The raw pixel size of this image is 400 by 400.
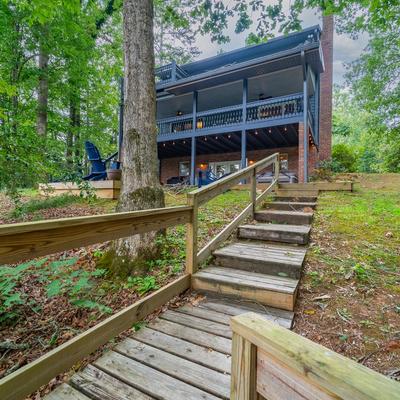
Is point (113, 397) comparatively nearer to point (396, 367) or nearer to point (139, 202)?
point (396, 367)

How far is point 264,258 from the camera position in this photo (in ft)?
9.91

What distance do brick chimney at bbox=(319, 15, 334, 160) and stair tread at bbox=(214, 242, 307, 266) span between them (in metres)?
10.5

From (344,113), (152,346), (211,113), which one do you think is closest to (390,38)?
(211,113)

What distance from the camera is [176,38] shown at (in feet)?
58.8

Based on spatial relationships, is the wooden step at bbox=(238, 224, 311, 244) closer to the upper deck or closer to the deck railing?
the upper deck

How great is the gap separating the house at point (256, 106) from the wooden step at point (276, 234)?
5.35 m

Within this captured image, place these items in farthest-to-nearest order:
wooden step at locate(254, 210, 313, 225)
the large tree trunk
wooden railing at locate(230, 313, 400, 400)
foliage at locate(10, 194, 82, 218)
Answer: foliage at locate(10, 194, 82, 218) < wooden step at locate(254, 210, 313, 225) < the large tree trunk < wooden railing at locate(230, 313, 400, 400)

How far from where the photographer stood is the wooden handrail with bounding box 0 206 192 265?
4.25 ft

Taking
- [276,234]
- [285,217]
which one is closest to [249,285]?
[276,234]

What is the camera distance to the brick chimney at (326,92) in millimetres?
12188

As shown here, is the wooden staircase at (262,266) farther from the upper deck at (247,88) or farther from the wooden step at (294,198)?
the upper deck at (247,88)

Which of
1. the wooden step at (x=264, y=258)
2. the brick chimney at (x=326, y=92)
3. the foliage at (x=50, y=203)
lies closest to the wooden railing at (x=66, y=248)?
the wooden step at (x=264, y=258)

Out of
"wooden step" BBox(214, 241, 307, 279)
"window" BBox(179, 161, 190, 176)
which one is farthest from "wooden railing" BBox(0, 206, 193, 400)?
"window" BBox(179, 161, 190, 176)

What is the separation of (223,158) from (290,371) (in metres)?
14.0
